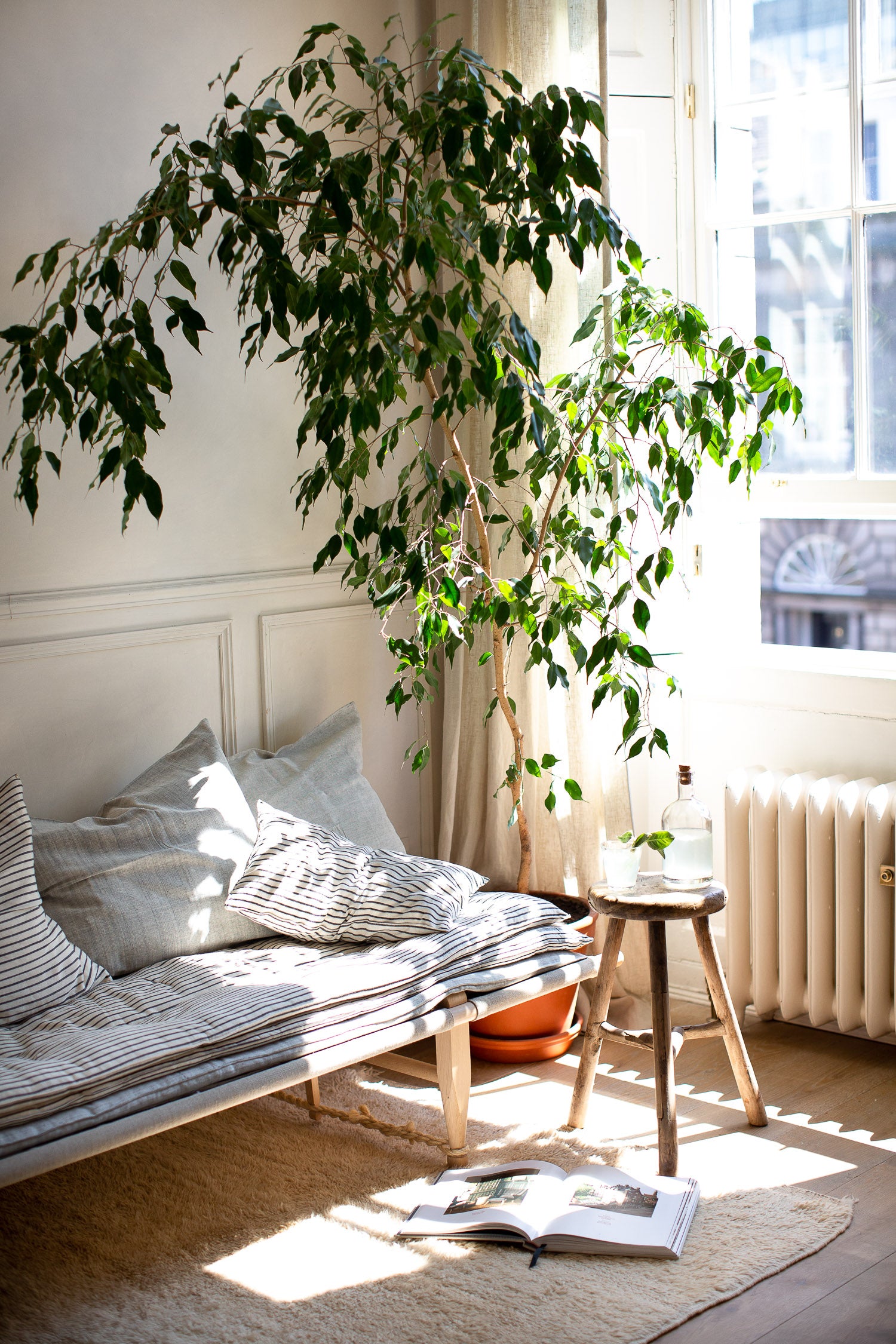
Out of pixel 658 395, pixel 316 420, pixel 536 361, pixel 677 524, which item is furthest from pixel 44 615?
pixel 677 524

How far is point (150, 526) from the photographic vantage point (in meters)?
3.01

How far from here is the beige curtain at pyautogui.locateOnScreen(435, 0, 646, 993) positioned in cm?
327

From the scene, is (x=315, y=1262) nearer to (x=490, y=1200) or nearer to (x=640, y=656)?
(x=490, y=1200)

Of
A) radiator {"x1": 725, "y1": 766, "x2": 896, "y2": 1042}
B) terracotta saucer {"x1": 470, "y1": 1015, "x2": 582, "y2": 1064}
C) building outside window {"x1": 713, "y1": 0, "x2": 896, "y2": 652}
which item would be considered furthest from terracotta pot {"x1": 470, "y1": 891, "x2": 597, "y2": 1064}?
building outside window {"x1": 713, "y1": 0, "x2": 896, "y2": 652}

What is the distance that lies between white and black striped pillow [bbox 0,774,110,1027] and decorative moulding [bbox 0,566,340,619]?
1.48 ft

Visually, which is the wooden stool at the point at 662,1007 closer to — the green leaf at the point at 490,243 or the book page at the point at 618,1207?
the book page at the point at 618,1207

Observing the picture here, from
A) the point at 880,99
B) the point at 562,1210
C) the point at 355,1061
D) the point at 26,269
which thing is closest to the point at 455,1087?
the point at 355,1061

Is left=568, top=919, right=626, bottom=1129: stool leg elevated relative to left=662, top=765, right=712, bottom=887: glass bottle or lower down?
lower down

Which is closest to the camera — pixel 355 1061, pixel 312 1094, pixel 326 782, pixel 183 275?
pixel 183 275

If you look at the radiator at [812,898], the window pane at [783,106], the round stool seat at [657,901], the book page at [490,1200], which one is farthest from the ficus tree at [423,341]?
the book page at [490,1200]

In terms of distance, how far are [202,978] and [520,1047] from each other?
0.98m

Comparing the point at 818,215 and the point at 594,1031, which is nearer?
the point at 594,1031

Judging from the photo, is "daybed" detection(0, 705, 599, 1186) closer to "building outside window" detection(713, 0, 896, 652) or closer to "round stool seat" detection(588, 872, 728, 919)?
"round stool seat" detection(588, 872, 728, 919)

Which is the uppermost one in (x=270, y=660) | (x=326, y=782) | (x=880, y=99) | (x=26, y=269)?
(x=880, y=99)
